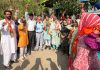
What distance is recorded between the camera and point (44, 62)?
973cm

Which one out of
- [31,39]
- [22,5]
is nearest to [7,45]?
[31,39]

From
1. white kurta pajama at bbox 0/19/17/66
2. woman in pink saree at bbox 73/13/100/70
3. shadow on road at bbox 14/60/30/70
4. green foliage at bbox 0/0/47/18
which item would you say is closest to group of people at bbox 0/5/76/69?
white kurta pajama at bbox 0/19/17/66

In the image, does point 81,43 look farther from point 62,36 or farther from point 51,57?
point 62,36

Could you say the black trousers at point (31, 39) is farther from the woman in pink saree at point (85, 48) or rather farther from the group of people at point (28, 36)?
the woman in pink saree at point (85, 48)

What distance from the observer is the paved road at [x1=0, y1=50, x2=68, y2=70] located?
8953 millimetres

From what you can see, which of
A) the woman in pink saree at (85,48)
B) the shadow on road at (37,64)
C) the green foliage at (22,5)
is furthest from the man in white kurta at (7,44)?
the green foliage at (22,5)

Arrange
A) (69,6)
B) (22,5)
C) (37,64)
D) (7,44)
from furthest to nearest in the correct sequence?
1. (22,5)
2. (69,6)
3. (37,64)
4. (7,44)

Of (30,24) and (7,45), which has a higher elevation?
(30,24)

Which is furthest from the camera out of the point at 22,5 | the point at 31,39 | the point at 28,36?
the point at 22,5

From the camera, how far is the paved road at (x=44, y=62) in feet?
29.4

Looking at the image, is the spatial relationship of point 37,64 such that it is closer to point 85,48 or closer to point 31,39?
point 31,39

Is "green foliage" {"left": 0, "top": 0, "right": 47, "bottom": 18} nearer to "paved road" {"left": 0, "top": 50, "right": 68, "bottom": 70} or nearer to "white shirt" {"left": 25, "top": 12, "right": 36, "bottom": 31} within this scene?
"white shirt" {"left": 25, "top": 12, "right": 36, "bottom": 31}

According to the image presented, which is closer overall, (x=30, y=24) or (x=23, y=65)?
(x=23, y=65)

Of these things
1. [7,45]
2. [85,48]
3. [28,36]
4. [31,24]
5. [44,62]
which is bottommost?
[44,62]
